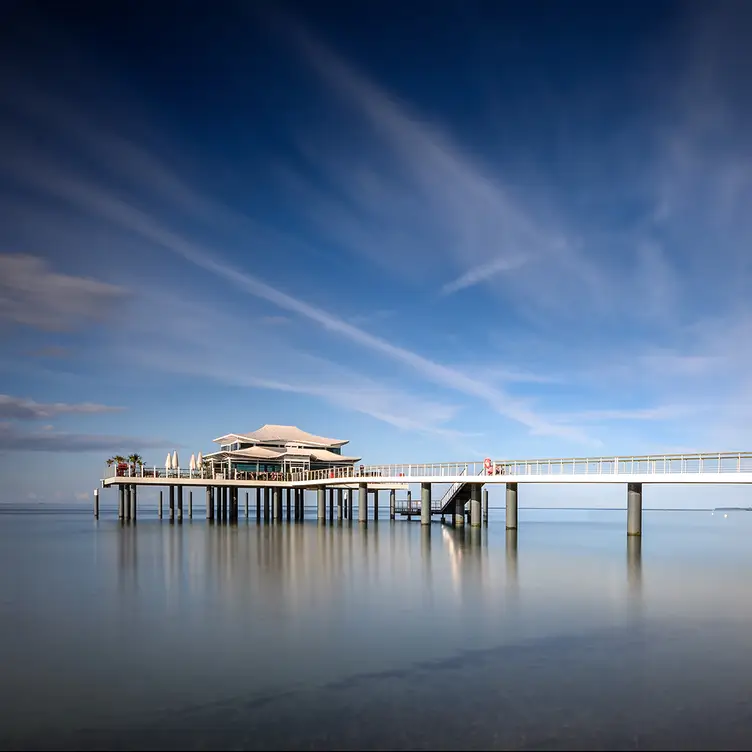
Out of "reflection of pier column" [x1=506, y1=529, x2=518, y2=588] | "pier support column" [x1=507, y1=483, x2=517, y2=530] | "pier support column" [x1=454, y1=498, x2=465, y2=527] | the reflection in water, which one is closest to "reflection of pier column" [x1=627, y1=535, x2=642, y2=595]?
the reflection in water

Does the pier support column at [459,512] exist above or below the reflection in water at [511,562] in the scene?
below

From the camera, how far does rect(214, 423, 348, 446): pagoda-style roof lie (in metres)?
66.8

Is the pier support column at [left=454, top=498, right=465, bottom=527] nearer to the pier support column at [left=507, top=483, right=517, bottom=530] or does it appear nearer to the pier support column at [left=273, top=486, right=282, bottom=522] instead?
the pier support column at [left=507, top=483, right=517, bottom=530]

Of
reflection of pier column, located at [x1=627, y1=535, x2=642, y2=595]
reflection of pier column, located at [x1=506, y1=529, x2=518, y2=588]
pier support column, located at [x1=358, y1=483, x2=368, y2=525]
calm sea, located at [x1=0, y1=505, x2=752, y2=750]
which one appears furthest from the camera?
pier support column, located at [x1=358, y1=483, x2=368, y2=525]

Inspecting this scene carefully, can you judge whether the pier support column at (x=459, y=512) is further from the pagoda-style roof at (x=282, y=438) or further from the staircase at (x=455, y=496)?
the pagoda-style roof at (x=282, y=438)

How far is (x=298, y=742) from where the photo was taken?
946 cm

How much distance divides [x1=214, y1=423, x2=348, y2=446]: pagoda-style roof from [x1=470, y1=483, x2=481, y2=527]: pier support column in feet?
71.4

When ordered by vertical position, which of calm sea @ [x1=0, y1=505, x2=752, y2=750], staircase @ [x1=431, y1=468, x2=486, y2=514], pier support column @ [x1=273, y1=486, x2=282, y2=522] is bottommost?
pier support column @ [x1=273, y1=486, x2=282, y2=522]

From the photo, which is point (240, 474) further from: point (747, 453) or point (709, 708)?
point (709, 708)

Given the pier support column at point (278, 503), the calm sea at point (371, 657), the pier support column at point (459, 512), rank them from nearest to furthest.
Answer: the calm sea at point (371, 657) → the pier support column at point (459, 512) → the pier support column at point (278, 503)

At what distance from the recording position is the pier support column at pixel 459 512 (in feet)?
186

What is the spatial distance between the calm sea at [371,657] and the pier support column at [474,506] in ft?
81.6

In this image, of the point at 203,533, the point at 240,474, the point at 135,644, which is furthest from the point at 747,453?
the point at 240,474

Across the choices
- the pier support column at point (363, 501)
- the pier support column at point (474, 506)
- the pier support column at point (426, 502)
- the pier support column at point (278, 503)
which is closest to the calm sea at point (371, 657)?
the pier support column at point (426, 502)
